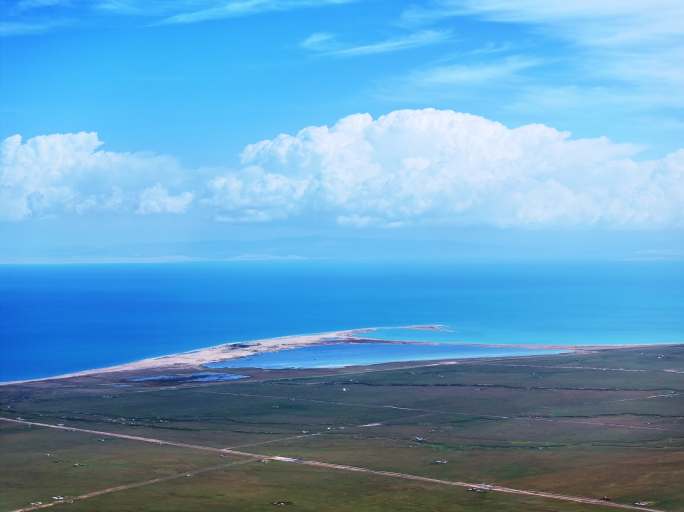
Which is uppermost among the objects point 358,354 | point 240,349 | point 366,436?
point 240,349

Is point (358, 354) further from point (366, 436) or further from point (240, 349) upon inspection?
point (366, 436)

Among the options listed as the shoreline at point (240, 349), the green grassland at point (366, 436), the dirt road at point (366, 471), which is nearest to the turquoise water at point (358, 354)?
the shoreline at point (240, 349)

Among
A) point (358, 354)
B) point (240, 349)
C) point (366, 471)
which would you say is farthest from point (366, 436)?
point (240, 349)

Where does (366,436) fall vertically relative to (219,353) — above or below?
below

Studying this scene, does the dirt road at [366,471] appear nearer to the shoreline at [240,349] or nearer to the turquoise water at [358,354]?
the shoreline at [240,349]

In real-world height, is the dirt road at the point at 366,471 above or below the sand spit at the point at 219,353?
below

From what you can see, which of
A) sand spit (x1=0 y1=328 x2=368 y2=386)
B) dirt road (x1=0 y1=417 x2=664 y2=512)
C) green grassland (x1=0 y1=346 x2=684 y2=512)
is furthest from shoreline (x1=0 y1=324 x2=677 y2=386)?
dirt road (x1=0 y1=417 x2=664 y2=512)

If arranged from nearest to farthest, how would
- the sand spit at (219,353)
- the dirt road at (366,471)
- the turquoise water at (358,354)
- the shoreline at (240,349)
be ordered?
the dirt road at (366,471) < the shoreline at (240,349) < the sand spit at (219,353) < the turquoise water at (358,354)

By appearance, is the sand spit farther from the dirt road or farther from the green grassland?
the dirt road
